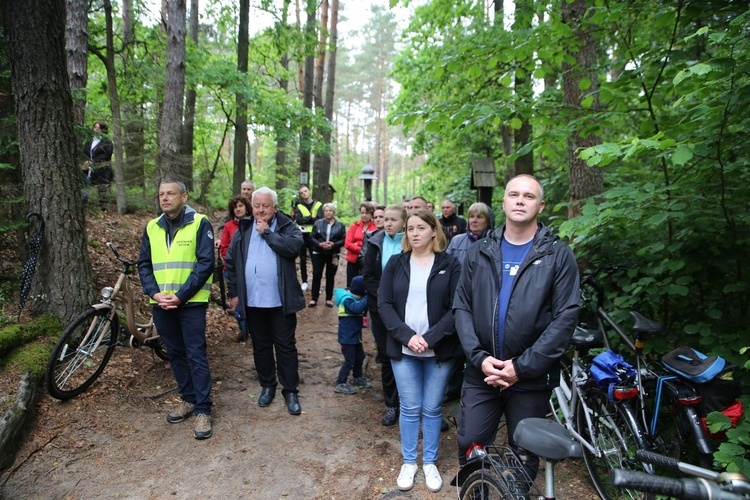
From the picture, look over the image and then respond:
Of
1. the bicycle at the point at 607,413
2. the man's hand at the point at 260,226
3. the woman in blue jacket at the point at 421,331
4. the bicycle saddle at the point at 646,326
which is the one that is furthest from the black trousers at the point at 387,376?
the bicycle saddle at the point at 646,326

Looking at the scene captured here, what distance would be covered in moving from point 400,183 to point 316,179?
41.7 m

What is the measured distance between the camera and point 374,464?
3568mm

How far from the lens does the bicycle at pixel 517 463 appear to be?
1.74 metres

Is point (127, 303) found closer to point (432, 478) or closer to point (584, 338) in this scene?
point (432, 478)

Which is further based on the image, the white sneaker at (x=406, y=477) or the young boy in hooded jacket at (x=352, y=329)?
the young boy in hooded jacket at (x=352, y=329)

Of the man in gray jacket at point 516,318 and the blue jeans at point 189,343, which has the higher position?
the man in gray jacket at point 516,318

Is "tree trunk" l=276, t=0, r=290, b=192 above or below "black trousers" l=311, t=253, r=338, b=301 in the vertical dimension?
above

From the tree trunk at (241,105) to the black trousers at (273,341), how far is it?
724cm

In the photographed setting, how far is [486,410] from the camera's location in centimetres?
257

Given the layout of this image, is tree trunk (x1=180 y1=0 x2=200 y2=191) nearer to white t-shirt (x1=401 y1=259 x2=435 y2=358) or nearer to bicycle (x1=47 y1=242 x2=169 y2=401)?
bicycle (x1=47 y1=242 x2=169 y2=401)

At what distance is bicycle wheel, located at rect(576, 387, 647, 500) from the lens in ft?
9.71

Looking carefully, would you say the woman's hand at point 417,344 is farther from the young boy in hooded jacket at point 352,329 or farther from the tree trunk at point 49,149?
the tree trunk at point 49,149

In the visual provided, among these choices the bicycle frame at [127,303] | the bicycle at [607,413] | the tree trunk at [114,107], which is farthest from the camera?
the tree trunk at [114,107]

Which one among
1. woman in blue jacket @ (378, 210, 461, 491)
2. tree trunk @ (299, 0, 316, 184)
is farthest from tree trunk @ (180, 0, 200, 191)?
woman in blue jacket @ (378, 210, 461, 491)
